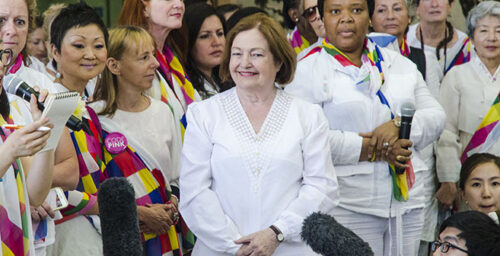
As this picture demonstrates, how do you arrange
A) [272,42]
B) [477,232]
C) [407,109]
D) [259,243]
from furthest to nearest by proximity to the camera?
1. [407,109]
2. [272,42]
3. [259,243]
4. [477,232]

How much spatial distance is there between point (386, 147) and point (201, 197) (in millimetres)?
888

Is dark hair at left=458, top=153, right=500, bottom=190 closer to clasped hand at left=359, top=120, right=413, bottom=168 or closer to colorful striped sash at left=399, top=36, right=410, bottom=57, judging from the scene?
colorful striped sash at left=399, top=36, right=410, bottom=57

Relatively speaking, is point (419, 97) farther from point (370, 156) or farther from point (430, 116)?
point (370, 156)

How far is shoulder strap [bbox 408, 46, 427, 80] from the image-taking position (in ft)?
14.5

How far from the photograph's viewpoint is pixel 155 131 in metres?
3.42

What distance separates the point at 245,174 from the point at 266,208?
14 cm

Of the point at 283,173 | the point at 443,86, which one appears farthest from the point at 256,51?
the point at 443,86

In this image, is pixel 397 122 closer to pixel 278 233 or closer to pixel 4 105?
pixel 278 233

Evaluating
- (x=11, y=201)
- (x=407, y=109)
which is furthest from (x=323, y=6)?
(x=11, y=201)

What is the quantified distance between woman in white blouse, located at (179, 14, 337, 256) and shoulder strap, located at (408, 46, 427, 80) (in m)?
1.60

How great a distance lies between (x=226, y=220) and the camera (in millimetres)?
2822

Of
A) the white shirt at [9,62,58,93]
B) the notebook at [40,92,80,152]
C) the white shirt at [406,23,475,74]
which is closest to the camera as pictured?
the notebook at [40,92,80,152]

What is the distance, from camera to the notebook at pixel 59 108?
6.77 feet

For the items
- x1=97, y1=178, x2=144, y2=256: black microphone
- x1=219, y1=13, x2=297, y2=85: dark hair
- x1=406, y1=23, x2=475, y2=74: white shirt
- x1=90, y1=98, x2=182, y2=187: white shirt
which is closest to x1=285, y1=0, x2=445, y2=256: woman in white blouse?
x1=219, y1=13, x2=297, y2=85: dark hair
